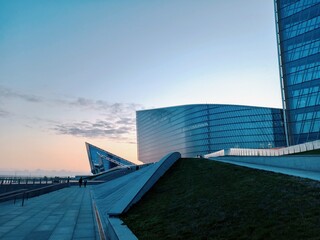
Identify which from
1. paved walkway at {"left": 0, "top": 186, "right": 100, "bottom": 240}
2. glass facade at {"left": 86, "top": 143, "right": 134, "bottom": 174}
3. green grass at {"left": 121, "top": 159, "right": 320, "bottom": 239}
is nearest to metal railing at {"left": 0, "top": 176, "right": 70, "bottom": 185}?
paved walkway at {"left": 0, "top": 186, "right": 100, "bottom": 240}

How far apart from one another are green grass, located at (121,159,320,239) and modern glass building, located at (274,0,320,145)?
4550 cm

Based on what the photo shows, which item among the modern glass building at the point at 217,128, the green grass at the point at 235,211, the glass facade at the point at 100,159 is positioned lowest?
the green grass at the point at 235,211

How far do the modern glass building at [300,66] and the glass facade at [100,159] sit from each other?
71301 mm

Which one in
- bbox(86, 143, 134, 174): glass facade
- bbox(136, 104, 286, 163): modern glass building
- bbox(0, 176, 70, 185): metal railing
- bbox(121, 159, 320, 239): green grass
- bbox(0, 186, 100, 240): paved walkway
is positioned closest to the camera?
bbox(121, 159, 320, 239): green grass

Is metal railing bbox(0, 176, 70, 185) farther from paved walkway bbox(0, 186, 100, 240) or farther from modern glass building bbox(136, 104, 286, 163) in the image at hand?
modern glass building bbox(136, 104, 286, 163)

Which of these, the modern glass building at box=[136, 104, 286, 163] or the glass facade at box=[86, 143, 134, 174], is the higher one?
the modern glass building at box=[136, 104, 286, 163]

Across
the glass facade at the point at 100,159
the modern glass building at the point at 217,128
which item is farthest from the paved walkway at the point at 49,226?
the glass facade at the point at 100,159

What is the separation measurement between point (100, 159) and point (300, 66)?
79.0 m

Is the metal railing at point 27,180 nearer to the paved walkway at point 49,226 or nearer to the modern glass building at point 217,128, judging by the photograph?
the paved walkway at point 49,226

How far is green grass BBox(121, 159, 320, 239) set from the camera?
6.04 metres

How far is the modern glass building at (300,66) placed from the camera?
51.3 m

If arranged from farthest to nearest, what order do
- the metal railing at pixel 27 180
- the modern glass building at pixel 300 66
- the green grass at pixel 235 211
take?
the modern glass building at pixel 300 66
the metal railing at pixel 27 180
the green grass at pixel 235 211

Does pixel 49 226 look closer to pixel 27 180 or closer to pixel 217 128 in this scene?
pixel 27 180

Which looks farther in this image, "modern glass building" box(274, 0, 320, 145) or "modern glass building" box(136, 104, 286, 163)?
"modern glass building" box(136, 104, 286, 163)
